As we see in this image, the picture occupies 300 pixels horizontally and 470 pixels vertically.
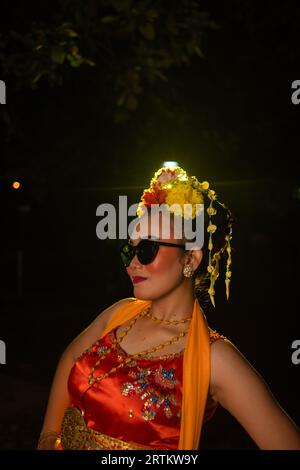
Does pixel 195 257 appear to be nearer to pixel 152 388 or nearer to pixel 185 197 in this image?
pixel 185 197

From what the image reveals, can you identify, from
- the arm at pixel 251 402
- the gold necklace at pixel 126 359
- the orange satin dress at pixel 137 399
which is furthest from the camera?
the gold necklace at pixel 126 359

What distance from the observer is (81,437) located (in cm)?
273

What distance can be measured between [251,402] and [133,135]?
37.2ft

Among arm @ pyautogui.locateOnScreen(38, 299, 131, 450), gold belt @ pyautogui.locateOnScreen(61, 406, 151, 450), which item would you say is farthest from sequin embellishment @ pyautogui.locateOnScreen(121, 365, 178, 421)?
arm @ pyautogui.locateOnScreen(38, 299, 131, 450)

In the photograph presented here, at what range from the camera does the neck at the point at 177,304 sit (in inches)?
115

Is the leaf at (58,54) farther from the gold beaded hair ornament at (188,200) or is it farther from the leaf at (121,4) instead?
the gold beaded hair ornament at (188,200)

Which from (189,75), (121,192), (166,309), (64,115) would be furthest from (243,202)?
(166,309)

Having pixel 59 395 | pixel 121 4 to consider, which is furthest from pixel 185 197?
pixel 121 4

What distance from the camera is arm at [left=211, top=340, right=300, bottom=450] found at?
247 cm

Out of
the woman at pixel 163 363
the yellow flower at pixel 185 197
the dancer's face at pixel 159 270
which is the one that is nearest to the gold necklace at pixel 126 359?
the woman at pixel 163 363

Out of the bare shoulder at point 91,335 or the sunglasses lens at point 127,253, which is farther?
the bare shoulder at point 91,335

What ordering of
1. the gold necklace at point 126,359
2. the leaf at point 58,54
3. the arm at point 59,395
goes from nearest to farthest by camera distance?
the gold necklace at point 126,359
the arm at point 59,395
the leaf at point 58,54

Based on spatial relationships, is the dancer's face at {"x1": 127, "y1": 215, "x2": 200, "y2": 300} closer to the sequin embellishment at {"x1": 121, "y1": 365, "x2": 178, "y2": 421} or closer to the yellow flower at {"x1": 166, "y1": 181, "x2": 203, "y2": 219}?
the yellow flower at {"x1": 166, "y1": 181, "x2": 203, "y2": 219}
